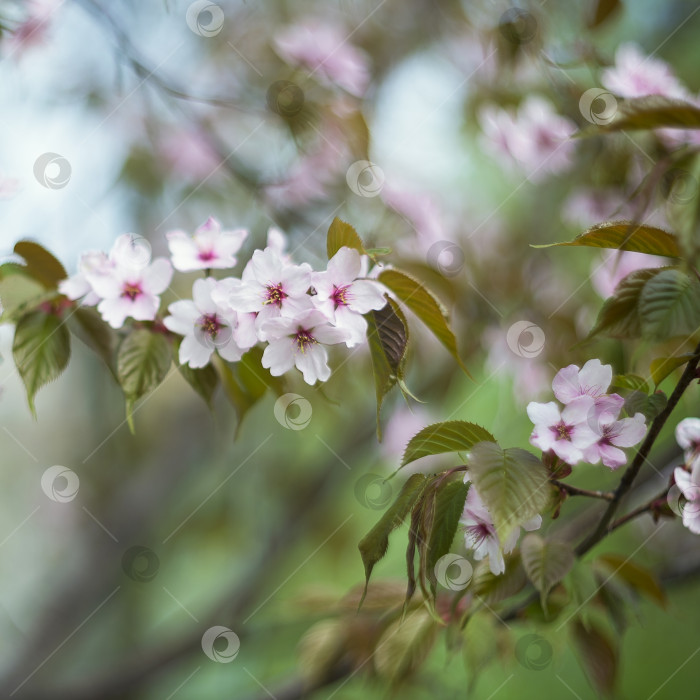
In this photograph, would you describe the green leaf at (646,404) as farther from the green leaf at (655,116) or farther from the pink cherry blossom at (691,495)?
the green leaf at (655,116)

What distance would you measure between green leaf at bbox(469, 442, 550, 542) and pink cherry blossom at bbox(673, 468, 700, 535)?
0.12 meters

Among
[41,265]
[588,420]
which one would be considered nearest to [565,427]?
[588,420]

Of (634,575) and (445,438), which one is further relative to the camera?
(634,575)

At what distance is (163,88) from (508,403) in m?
1.32

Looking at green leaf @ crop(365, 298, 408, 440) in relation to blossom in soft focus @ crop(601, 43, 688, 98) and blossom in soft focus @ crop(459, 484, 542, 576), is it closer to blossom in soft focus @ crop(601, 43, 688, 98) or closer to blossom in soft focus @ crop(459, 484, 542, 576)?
blossom in soft focus @ crop(459, 484, 542, 576)

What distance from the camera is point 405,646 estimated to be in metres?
0.66

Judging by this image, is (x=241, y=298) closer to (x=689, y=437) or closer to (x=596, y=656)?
(x=689, y=437)

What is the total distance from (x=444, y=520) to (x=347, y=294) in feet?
0.61

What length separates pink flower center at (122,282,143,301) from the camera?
2.00ft

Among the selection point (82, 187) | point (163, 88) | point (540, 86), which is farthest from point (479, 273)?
point (82, 187)

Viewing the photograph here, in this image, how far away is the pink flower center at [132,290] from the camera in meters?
0.61

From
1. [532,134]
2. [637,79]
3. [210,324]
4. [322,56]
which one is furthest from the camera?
[532,134]

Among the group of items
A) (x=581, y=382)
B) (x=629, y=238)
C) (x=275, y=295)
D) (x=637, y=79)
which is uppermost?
(x=637, y=79)

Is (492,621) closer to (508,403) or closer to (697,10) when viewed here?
(508,403)
